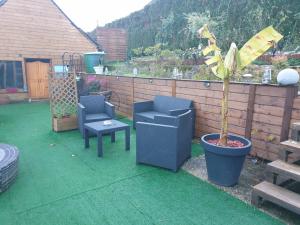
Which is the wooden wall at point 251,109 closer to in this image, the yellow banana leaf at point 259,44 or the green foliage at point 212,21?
the yellow banana leaf at point 259,44

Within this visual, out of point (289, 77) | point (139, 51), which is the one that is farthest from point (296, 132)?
point (139, 51)

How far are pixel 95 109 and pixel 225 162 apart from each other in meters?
3.31

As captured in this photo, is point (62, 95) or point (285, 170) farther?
point (62, 95)

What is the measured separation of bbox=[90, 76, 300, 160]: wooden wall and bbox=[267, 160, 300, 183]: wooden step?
35.8 inches

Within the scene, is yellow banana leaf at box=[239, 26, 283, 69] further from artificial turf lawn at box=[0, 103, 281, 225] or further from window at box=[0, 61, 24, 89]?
window at box=[0, 61, 24, 89]

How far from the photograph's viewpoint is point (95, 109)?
5273 mm

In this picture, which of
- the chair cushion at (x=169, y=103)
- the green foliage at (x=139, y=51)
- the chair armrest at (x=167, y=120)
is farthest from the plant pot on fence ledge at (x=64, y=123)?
the green foliage at (x=139, y=51)

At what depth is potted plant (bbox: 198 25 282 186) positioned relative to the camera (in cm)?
257

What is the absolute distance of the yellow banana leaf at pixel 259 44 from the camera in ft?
8.19

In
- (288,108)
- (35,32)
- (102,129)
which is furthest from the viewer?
(35,32)

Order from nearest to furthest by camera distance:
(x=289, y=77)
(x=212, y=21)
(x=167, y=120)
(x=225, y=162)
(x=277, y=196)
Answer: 1. (x=277, y=196)
2. (x=225, y=162)
3. (x=289, y=77)
4. (x=167, y=120)
5. (x=212, y=21)

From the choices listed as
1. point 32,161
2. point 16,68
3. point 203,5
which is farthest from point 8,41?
point 203,5

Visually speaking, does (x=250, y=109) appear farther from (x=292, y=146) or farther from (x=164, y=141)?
(x=164, y=141)

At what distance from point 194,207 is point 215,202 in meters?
0.26
